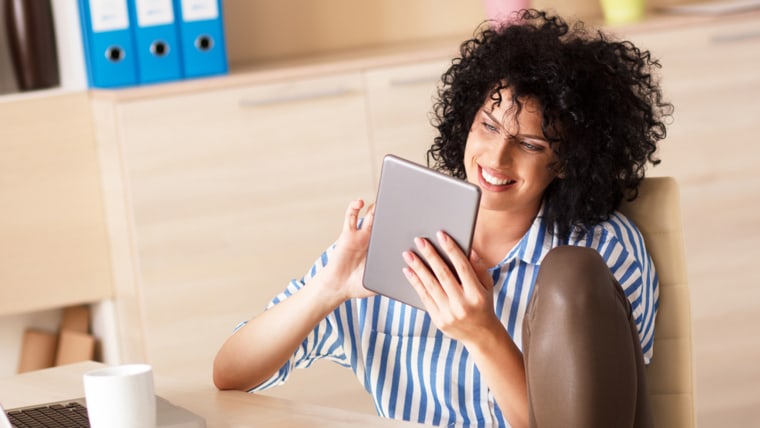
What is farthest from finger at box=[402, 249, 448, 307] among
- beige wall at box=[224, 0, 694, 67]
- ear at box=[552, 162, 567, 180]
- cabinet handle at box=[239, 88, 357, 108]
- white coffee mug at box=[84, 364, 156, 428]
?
beige wall at box=[224, 0, 694, 67]

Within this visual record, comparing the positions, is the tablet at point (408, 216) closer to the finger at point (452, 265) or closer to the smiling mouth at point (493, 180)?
the finger at point (452, 265)

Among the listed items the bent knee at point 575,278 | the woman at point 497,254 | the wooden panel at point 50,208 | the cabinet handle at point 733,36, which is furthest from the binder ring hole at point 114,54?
the bent knee at point 575,278

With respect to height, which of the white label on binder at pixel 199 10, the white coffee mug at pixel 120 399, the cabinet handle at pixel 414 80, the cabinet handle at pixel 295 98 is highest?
the white label on binder at pixel 199 10

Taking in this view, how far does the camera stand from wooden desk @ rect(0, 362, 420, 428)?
4.34ft

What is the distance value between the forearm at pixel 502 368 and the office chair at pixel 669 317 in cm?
18

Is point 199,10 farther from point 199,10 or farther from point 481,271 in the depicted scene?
point 481,271

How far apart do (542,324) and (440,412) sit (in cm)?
42

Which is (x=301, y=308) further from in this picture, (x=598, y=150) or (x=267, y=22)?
(x=267, y=22)

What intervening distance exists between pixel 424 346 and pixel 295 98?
3.84ft

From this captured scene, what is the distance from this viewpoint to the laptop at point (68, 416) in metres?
1.27

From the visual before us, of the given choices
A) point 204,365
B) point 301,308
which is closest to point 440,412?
point 301,308

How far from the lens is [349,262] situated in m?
1.65

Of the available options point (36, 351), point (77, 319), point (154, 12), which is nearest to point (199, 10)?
point (154, 12)

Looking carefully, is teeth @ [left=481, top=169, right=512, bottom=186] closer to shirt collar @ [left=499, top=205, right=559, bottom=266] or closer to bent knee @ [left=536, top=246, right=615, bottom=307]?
shirt collar @ [left=499, top=205, right=559, bottom=266]
